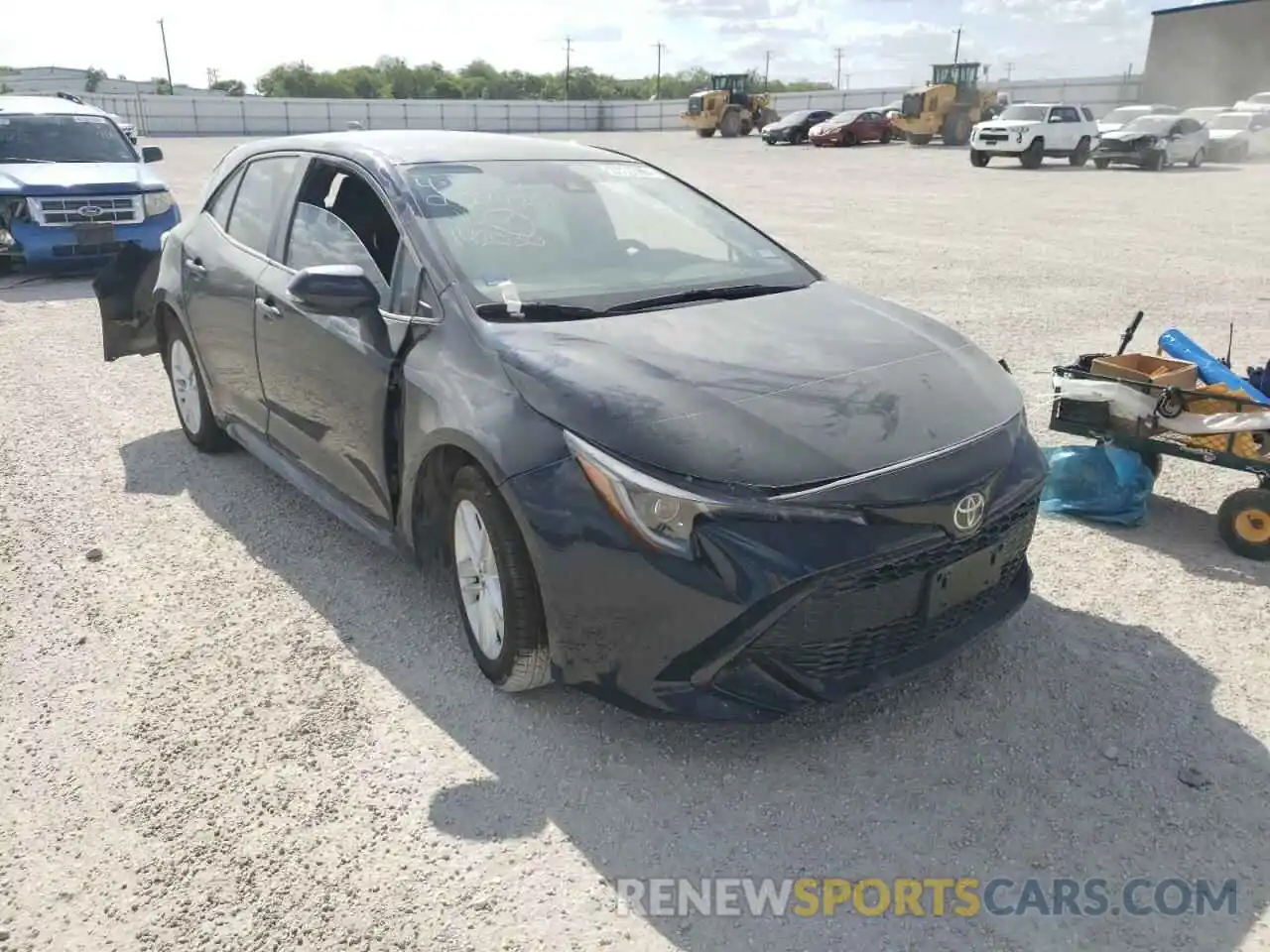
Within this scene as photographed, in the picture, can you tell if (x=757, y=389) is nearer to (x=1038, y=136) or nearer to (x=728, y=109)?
(x=1038, y=136)

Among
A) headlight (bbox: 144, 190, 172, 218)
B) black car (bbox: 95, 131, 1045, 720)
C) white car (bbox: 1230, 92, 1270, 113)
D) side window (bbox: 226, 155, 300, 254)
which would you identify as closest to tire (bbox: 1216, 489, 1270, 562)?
black car (bbox: 95, 131, 1045, 720)

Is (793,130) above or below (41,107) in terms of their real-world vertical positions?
below

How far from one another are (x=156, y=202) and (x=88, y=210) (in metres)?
0.71

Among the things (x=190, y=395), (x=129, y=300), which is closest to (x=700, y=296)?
(x=190, y=395)

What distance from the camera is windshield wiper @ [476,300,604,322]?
320 cm

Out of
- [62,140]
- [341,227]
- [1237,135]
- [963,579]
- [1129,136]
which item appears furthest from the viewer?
[1237,135]

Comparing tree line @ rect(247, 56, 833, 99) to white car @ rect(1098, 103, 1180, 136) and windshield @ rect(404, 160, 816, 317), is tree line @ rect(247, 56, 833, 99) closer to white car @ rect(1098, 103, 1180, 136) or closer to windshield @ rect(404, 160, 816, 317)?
white car @ rect(1098, 103, 1180, 136)

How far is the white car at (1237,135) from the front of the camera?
2920cm

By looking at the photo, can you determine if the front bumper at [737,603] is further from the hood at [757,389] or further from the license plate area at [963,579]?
the hood at [757,389]

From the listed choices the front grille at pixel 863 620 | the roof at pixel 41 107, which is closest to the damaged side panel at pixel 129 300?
the front grille at pixel 863 620

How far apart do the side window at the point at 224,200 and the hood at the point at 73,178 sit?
6484 millimetres

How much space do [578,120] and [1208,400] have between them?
65.3 m

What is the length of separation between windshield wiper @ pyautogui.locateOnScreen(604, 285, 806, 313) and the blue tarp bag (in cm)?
154

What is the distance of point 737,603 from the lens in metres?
2.54
